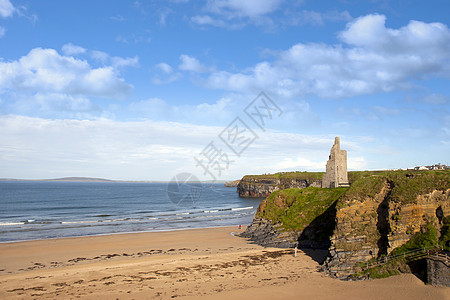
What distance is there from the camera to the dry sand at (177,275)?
16.5 metres

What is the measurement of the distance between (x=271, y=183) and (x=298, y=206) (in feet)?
243

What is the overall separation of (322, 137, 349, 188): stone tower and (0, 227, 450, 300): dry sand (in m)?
9.72

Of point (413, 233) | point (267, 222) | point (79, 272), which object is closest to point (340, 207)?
point (413, 233)

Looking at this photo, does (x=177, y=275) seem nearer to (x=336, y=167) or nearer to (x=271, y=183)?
(x=336, y=167)

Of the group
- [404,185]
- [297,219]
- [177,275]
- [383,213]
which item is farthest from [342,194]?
[177,275]

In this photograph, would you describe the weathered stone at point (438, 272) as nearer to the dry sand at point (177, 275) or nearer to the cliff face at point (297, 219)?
the dry sand at point (177, 275)

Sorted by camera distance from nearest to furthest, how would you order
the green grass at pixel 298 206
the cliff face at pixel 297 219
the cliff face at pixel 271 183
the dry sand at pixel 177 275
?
the dry sand at pixel 177 275 < the cliff face at pixel 297 219 < the green grass at pixel 298 206 < the cliff face at pixel 271 183

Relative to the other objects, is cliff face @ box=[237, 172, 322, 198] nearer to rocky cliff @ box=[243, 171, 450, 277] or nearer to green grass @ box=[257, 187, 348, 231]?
green grass @ box=[257, 187, 348, 231]

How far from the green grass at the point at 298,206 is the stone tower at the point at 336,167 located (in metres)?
1.92

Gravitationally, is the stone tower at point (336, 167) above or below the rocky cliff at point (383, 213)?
above

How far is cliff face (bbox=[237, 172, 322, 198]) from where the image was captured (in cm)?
9644

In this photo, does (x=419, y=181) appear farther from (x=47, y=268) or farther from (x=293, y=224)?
(x=47, y=268)

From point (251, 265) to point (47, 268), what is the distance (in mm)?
15246

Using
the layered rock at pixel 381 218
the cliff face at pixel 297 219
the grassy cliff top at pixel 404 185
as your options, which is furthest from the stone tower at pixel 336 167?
the layered rock at pixel 381 218
